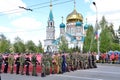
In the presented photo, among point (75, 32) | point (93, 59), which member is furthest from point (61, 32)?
point (93, 59)

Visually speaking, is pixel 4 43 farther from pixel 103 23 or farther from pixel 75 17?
pixel 103 23

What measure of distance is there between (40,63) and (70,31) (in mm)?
74955

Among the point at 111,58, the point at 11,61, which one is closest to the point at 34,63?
the point at 11,61

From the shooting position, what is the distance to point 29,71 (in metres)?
24.2

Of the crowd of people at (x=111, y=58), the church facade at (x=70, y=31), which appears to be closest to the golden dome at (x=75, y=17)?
the church facade at (x=70, y=31)

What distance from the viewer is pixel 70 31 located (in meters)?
97.8

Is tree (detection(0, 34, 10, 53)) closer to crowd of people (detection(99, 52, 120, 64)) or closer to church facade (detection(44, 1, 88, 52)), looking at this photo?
church facade (detection(44, 1, 88, 52))

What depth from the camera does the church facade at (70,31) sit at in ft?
306

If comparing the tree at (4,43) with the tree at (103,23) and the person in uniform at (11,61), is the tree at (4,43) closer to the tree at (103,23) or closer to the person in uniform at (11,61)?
the tree at (103,23)

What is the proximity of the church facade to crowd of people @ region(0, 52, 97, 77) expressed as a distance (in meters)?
65.2

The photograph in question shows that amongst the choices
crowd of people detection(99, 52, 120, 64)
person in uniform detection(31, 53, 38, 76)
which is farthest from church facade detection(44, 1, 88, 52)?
person in uniform detection(31, 53, 38, 76)

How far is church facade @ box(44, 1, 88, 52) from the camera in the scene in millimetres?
93250

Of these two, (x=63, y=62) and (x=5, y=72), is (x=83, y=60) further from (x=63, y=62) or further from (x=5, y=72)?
(x=5, y=72)

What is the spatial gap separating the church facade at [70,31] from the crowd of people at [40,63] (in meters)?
65.2
